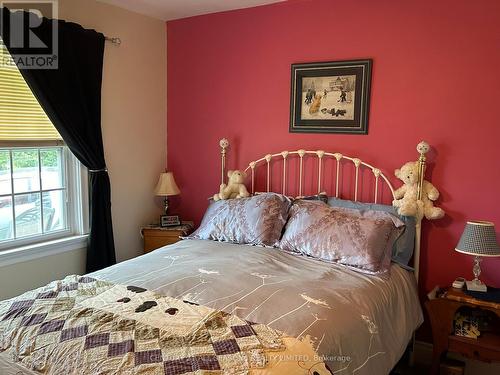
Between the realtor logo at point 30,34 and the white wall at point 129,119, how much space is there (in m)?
0.17

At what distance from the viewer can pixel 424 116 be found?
2.68m

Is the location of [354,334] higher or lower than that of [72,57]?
lower

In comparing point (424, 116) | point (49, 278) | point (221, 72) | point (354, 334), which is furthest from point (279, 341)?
point (221, 72)

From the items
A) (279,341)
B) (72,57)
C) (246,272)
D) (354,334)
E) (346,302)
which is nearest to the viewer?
(279,341)

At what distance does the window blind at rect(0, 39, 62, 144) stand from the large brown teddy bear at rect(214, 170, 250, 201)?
4.38ft

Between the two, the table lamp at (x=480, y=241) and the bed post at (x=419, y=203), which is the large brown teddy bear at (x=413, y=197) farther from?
the table lamp at (x=480, y=241)

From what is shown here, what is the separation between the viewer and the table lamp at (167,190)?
353 centimetres

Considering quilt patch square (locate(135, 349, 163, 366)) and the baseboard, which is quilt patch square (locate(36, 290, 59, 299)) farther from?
the baseboard

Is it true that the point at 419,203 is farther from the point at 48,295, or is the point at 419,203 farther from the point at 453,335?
the point at 48,295

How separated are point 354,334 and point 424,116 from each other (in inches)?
62.0

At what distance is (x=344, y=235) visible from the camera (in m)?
2.48

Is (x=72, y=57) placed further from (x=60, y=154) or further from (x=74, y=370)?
(x=74, y=370)

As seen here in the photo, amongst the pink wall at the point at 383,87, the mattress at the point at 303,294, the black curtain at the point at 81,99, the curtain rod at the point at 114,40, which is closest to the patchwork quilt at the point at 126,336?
the mattress at the point at 303,294

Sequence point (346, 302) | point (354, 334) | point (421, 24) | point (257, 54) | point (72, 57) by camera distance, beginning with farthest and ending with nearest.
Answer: point (257, 54) < point (72, 57) < point (421, 24) < point (346, 302) < point (354, 334)
